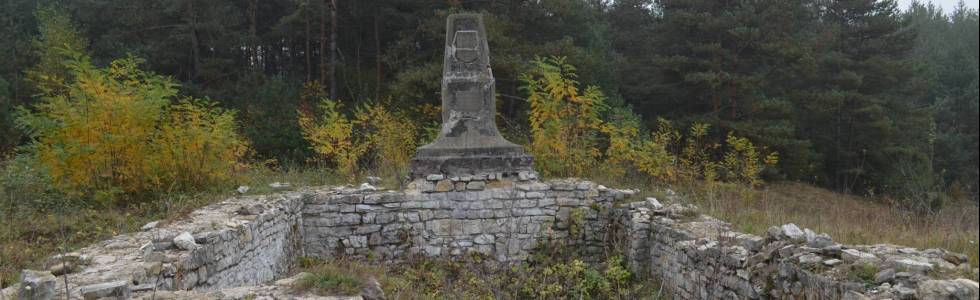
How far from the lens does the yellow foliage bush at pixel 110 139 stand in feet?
20.0

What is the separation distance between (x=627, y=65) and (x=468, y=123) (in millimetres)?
13680

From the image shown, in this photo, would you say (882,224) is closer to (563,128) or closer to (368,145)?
(563,128)

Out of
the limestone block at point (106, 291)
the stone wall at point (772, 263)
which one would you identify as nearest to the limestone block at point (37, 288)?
the limestone block at point (106, 291)

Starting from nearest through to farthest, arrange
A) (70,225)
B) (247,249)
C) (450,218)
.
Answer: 1. (70,225)
2. (247,249)
3. (450,218)

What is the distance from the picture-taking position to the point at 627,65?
2052cm

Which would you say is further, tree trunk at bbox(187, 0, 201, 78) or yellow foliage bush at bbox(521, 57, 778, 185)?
tree trunk at bbox(187, 0, 201, 78)

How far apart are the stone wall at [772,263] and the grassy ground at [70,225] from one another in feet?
16.8

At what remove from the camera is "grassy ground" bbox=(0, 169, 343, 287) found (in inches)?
191

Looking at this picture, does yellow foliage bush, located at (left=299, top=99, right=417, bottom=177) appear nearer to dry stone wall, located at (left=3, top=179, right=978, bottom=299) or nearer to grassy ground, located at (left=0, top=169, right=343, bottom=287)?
dry stone wall, located at (left=3, top=179, right=978, bottom=299)

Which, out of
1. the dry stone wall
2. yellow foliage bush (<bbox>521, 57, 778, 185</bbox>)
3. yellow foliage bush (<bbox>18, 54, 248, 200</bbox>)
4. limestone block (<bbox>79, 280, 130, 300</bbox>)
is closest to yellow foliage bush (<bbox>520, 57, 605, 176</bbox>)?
yellow foliage bush (<bbox>521, 57, 778, 185</bbox>)

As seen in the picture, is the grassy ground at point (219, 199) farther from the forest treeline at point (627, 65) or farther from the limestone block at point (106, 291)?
the forest treeline at point (627, 65)

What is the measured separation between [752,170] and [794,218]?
383 centimetres

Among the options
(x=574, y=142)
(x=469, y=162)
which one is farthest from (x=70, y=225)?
(x=574, y=142)

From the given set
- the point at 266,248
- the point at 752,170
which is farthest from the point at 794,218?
the point at 266,248
